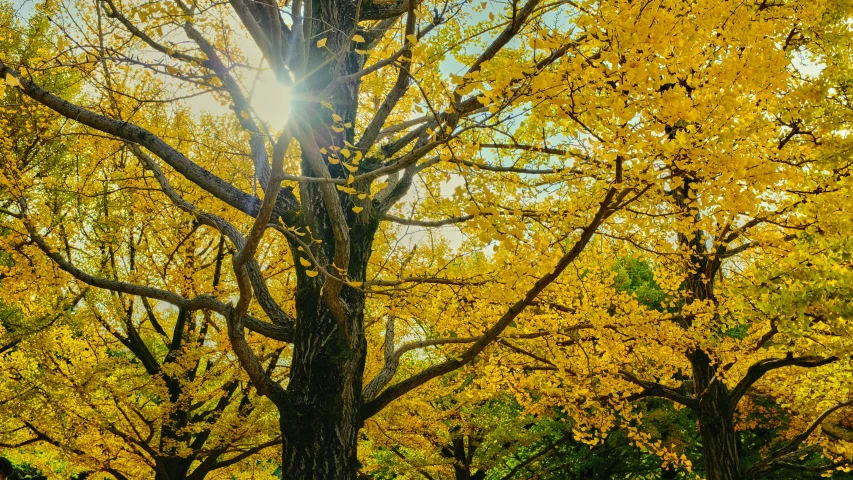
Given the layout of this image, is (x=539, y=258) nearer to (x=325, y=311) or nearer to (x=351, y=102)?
(x=325, y=311)

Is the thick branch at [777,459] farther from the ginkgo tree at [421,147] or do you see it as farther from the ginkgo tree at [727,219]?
the ginkgo tree at [421,147]

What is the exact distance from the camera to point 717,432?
704 centimetres

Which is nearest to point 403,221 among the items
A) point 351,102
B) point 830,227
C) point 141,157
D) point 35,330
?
point 351,102

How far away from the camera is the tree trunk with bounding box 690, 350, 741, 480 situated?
6.93 metres

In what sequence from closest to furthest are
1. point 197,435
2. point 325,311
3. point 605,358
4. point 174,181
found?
point 325,311 → point 605,358 → point 174,181 → point 197,435

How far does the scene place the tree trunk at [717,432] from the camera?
6930mm

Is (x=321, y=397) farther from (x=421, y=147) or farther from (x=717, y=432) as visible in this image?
(x=717, y=432)

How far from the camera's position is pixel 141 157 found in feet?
16.3

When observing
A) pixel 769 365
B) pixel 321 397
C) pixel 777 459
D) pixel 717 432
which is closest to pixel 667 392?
pixel 717 432

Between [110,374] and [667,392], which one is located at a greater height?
[110,374]

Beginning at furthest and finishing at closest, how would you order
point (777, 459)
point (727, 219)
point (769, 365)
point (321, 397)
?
point (777, 459)
point (769, 365)
point (727, 219)
point (321, 397)

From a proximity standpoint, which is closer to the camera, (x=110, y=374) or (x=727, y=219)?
(x=727, y=219)

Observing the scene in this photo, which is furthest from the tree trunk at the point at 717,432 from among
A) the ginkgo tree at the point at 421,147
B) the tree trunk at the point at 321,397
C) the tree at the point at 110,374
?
the tree at the point at 110,374

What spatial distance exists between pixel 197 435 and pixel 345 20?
297 inches
